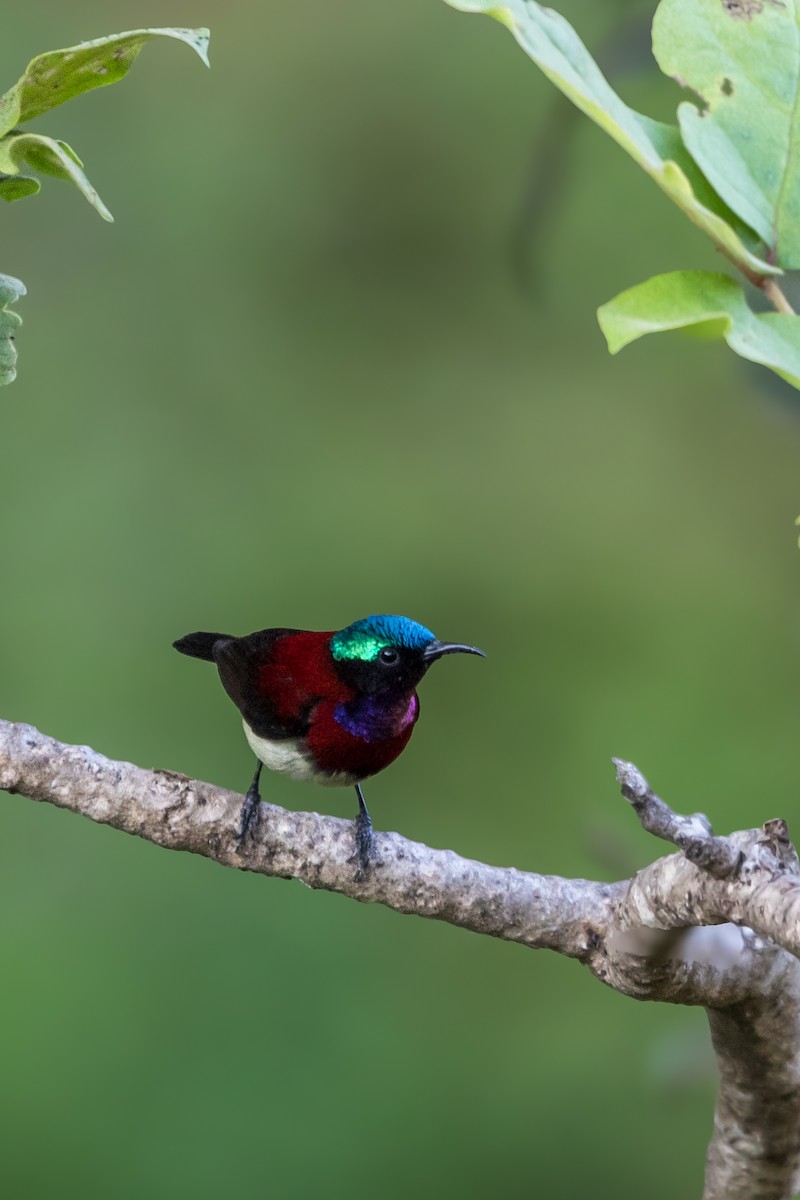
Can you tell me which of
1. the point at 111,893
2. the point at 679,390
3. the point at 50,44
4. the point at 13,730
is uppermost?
the point at 50,44

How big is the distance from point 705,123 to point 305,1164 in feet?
5.76

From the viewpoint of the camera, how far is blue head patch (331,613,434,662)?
0.92 metres

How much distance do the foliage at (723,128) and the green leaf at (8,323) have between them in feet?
0.88

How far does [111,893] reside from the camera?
1.83 meters

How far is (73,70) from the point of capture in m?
0.44

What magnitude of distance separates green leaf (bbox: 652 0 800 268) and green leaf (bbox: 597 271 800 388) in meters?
0.03

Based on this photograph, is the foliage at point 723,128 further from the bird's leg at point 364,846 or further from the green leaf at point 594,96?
the bird's leg at point 364,846

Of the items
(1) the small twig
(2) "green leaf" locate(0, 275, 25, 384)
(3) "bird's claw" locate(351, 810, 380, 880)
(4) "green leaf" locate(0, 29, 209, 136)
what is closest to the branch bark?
(3) "bird's claw" locate(351, 810, 380, 880)

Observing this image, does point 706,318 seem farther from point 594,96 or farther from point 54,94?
point 54,94

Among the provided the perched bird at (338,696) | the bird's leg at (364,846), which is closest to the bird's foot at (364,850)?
the bird's leg at (364,846)

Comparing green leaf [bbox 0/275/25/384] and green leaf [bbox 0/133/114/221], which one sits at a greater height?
green leaf [bbox 0/133/114/221]

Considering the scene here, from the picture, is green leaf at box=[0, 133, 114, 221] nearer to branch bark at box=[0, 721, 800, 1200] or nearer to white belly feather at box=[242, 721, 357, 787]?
branch bark at box=[0, 721, 800, 1200]

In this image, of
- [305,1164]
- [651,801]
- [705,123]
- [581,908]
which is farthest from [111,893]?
[705,123]

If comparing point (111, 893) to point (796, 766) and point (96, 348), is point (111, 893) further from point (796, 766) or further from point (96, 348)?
point (796, 766)
